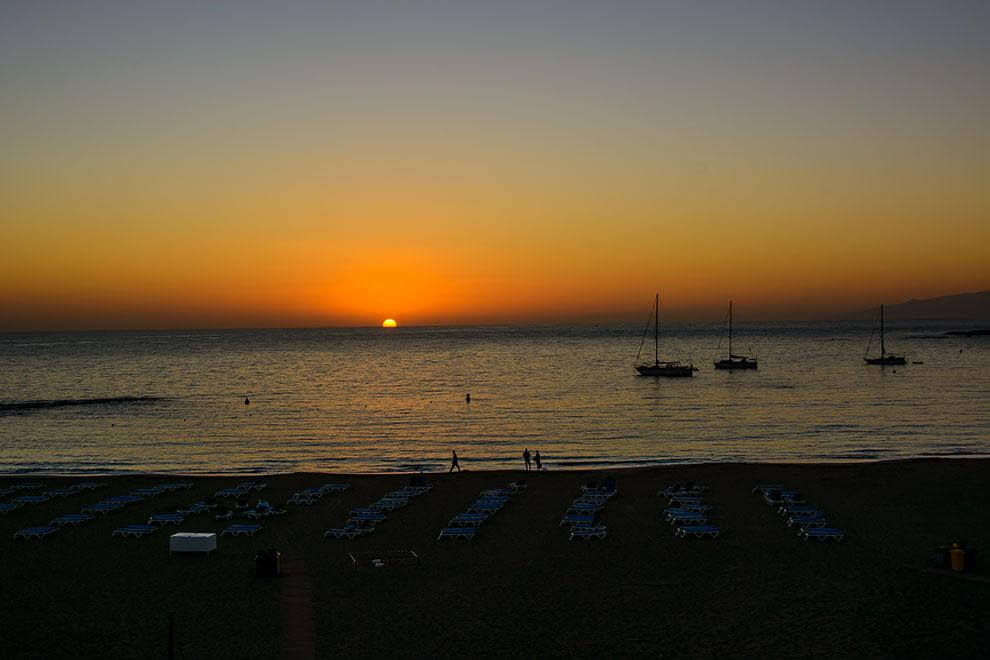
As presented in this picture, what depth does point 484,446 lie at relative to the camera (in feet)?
160

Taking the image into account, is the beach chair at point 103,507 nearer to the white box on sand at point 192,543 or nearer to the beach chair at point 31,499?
the beach chair at point 31,499

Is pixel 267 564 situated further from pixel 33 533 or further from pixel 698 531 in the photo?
pixel 698 531

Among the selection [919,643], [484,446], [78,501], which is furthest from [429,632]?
[484,446]

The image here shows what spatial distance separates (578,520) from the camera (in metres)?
25.4

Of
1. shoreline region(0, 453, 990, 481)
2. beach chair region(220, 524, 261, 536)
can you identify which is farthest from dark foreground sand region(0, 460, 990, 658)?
shoreline region(0, 453, 990, 481)

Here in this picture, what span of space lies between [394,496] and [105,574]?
1065 centimetres

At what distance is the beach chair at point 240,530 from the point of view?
83.6 ft

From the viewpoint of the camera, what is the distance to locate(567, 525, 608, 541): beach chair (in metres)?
24.2

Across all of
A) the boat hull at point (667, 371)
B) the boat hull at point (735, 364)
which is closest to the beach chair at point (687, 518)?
the boat hull at point (667, 371)

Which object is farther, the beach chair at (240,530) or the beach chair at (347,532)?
the beach chair at (240,530)

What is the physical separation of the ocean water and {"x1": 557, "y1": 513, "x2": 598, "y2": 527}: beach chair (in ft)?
48.6

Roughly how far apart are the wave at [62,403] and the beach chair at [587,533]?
62.8 metres

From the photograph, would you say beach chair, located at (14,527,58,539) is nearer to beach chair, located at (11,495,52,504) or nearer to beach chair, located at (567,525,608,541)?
beach chair, located at (11,495,52,504)

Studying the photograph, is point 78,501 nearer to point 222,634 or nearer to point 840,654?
point 222,634
